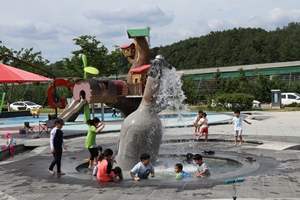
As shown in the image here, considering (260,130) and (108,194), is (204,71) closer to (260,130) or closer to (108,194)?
(260,130)

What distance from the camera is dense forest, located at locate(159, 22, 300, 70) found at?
8662 cm

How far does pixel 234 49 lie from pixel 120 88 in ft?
212

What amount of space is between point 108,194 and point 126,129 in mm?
3167

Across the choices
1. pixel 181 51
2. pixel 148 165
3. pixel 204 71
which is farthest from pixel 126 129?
pixel 181 51

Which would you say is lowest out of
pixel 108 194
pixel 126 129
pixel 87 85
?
pixel 108 194

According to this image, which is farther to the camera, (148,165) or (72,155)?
(72,155)

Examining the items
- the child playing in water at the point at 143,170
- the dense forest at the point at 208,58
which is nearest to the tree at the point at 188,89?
the dense forest at the point at 208,58

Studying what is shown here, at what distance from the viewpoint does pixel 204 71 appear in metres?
71.2

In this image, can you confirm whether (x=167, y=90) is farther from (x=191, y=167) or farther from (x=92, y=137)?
(x=92, y=137)

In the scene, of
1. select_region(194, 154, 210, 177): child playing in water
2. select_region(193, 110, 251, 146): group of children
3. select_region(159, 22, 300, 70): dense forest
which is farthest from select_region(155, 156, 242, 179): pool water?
select_region(159, 22, 300, 70): dense forest

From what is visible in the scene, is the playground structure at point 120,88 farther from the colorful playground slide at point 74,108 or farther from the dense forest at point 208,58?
the dense forest at point 208,58

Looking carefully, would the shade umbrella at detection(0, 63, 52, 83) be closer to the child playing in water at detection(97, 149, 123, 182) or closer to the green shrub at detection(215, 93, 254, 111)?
the child playing in water at detection(97, 149, 123, 182)

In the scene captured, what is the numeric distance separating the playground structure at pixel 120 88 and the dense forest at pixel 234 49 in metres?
59.2

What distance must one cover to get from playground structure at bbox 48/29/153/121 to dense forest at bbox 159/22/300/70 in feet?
194
